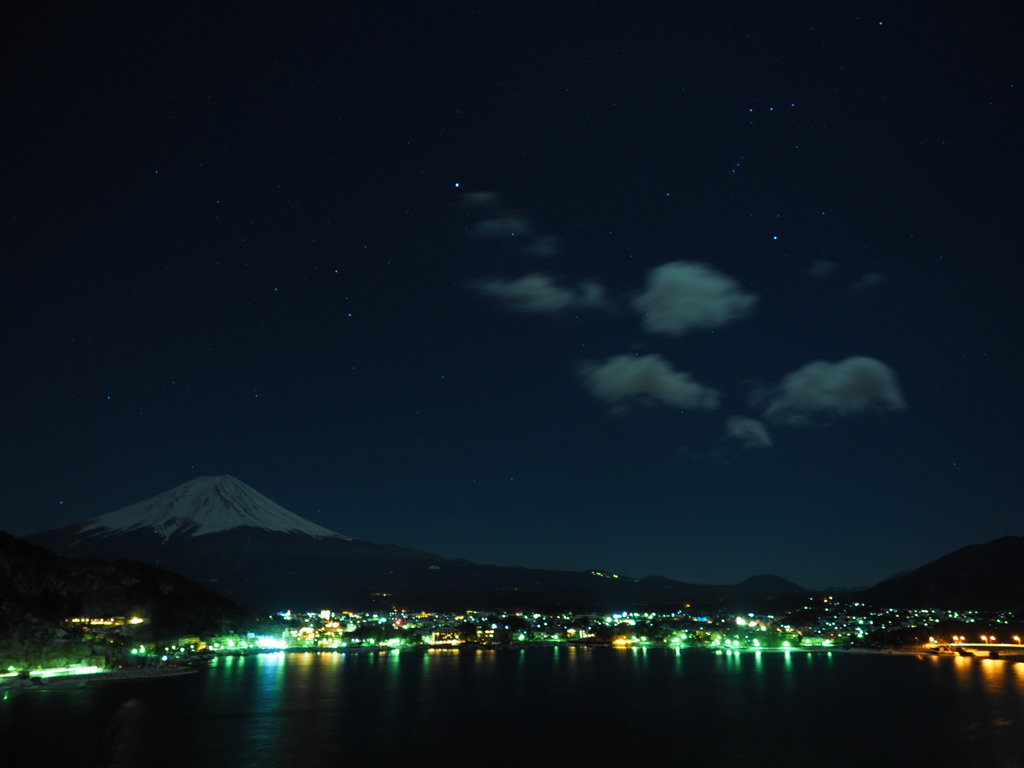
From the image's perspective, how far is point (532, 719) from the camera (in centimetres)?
4497

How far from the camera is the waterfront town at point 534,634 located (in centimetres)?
8344

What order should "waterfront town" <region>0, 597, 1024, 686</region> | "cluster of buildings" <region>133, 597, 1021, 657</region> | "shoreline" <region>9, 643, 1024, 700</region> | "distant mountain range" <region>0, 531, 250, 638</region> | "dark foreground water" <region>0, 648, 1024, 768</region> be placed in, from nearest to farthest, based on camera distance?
"dark foreground water" <region>0, 648, 1024, 768</region> → "shoreline" <region>9, 643, 1024, 700</region> → "distant mountain range" <region>0, 531, 250, 638</region> → "waterfront town" <region>0, 597, 1024, 686</region> → "cluster of buildings" <region>133, 597, 1021, 657</region>

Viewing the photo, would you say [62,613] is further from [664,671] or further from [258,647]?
[664,671]

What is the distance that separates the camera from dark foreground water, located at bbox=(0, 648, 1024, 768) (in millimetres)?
34125

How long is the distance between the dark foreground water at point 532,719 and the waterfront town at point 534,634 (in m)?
14.6

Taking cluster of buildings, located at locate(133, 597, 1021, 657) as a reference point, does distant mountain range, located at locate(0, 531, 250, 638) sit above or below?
above

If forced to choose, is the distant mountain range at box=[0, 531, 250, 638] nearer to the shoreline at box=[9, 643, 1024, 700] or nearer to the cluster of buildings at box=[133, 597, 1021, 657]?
the cluster of buildings at box=[133, 597, 1021, 657]

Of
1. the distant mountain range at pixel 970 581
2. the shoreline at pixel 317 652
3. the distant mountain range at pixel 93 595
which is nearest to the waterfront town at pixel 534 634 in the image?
the shoreline at pixel 317 652

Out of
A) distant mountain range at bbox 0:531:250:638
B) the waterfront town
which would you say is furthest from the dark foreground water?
distant mountain range at bbox 0:531:250:638

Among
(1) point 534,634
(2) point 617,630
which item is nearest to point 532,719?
(1) point 534,634

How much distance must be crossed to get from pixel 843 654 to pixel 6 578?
98.2 metres

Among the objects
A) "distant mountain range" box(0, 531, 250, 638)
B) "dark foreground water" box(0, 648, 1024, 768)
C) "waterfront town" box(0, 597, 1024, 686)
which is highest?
"distant mountain range" box(0, 531, 250, 638)

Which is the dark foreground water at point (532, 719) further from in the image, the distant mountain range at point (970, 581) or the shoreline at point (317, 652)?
the distant mountain range at point (970, 581)

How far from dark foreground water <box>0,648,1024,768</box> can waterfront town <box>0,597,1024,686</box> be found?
1463 centimetres
